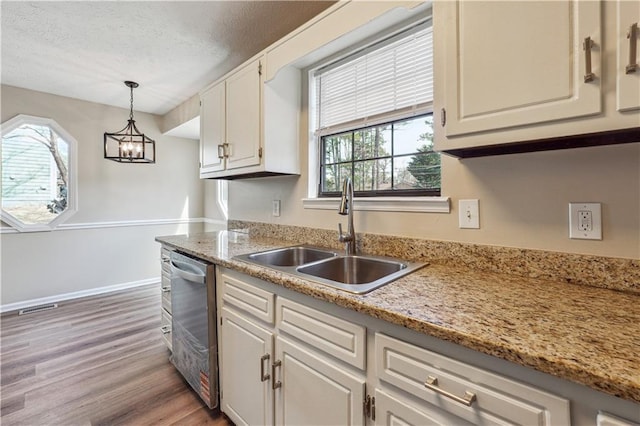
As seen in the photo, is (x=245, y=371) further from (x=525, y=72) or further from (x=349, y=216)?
(x=525, y=72)

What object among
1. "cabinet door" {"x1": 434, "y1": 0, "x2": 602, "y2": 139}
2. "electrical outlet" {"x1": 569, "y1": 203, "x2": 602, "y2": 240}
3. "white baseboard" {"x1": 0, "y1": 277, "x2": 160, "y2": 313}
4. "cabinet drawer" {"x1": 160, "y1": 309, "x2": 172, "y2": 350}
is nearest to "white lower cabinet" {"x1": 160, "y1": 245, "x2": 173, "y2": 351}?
"cabinet drawer" {"x1": 160, "y1": 309, "x2": 172, "y2": 350}

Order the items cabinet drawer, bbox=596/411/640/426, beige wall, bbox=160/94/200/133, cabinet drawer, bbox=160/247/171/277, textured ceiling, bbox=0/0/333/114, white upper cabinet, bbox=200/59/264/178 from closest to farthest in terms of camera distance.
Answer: cabinet drawer, bbox=596/411/640/426, textured ceiling, bbox=0/0/333/114, white upper cabinet, bbox=200/59/264/178, cabinet drawer, bbox=160/247/171/277, beige wall, bbox=160/94/200/133

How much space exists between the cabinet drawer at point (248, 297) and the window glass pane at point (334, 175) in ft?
2.94

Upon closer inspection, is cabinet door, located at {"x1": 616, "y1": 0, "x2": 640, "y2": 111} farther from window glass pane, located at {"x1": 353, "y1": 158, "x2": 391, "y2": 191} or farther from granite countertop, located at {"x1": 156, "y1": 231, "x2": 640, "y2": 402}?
window glass pane, located at {"x1": 353, "y1": 158, "x2": 391, "y2": 191}

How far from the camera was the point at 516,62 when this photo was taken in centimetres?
87

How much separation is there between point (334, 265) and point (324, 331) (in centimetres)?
55

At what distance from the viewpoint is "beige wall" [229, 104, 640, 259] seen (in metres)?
0.92

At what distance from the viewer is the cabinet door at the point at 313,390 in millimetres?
904

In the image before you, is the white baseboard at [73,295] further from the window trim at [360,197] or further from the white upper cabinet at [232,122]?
the window trim at [360,197]

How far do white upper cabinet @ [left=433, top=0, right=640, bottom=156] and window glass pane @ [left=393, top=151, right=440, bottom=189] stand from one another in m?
0.43

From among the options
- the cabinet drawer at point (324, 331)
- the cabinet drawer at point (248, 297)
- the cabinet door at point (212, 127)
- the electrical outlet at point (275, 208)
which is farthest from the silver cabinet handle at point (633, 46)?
the cabinet door at point (212, 127)

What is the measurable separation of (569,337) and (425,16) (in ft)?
Result: 4.74

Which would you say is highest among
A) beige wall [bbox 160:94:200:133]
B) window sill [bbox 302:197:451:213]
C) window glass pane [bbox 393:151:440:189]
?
beige wall [bbox 160:94:200:133]

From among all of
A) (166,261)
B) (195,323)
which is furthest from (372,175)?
(166,261)
